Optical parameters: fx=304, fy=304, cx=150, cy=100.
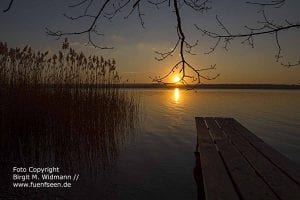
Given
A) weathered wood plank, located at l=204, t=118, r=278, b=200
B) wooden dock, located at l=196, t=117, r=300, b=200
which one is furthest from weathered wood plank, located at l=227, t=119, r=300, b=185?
weathered wood plank, located at l=204, t=118, r=278, b=200

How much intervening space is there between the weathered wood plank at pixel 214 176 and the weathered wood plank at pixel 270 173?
0.36m

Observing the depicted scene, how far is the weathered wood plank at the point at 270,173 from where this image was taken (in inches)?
100

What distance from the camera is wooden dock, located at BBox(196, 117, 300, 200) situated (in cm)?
253

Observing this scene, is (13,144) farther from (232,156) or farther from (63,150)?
(232,156)

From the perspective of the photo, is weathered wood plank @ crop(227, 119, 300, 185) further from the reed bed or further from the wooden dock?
the reed bed

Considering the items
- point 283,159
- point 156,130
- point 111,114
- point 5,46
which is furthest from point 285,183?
point 156,130

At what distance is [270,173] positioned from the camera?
3113mm

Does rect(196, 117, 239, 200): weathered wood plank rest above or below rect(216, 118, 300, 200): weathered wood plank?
above

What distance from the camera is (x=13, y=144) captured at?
19.0 ft

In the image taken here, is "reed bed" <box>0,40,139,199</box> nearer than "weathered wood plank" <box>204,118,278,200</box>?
No

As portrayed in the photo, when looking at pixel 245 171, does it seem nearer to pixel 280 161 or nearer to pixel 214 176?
pixel 214 176

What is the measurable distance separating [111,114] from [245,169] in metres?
5.81

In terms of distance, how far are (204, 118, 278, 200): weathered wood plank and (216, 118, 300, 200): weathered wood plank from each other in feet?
0.20

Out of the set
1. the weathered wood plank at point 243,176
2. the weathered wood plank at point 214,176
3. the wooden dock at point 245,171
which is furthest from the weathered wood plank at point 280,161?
the weathered wood plank at point 214,176
